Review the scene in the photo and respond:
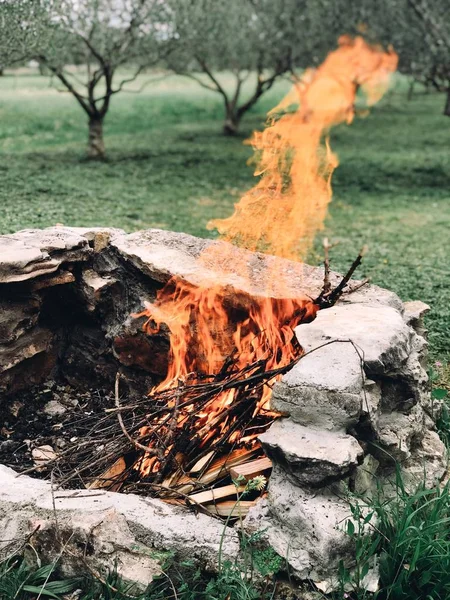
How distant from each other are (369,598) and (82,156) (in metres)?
15.1

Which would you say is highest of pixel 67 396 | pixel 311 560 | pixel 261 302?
pixel 261 302

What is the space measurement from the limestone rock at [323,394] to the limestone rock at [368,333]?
13cm

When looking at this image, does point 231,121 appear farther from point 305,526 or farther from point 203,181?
point 305,526

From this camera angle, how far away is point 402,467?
150 inches

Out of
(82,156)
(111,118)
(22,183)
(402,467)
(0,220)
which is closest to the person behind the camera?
(402,467)

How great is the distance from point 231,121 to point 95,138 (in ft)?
23.0

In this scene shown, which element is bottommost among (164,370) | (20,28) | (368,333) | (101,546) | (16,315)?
(101,546)

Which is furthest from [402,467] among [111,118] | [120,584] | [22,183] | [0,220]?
[111,118]

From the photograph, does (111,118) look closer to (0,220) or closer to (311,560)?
(0,220)

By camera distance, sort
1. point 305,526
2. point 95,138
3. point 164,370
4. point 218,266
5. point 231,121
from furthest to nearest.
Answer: point 231,121
point 95,138
point 164,370
point 218,266
point 305,526

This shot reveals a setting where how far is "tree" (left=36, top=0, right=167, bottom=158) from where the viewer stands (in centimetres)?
1454

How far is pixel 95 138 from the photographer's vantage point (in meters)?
16.3

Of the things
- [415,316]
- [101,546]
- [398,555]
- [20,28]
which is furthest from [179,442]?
[20,28]

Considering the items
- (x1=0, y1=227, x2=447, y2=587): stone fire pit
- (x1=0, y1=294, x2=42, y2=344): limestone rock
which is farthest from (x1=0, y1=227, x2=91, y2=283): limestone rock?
(x1=0, y1=294, x2=42, y2=344): limestone rock
